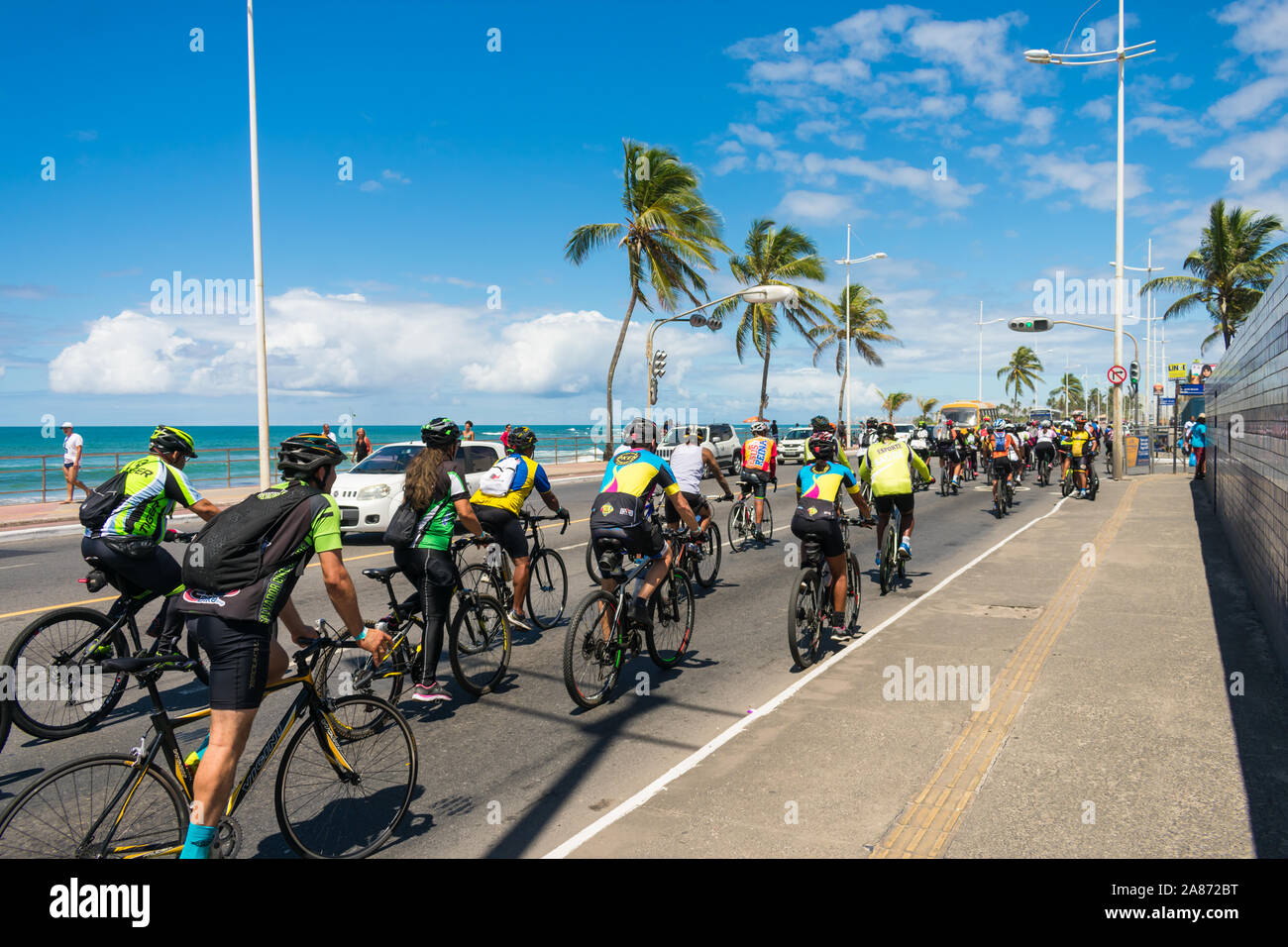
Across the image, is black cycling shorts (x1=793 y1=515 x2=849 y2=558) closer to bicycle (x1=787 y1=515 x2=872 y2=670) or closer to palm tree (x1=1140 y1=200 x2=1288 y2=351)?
bicycle (x1=787 y1=515 x2=872 y2=670)

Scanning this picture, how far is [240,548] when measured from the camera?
327cm

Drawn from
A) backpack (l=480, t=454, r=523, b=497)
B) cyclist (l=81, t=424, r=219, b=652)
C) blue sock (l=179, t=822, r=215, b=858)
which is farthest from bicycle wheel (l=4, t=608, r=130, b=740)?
backpack (l=480, t=454, r=523, b=497)

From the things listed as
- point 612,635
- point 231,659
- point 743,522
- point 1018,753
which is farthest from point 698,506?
point 231,659

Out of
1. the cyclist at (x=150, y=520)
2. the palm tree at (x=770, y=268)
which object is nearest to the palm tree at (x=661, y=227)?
the palm tree at (x=770, y=268)

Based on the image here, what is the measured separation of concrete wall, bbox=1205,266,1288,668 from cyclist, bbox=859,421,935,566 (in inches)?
131

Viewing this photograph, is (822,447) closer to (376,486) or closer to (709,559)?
(709,559)

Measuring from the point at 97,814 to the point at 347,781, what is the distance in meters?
1.08

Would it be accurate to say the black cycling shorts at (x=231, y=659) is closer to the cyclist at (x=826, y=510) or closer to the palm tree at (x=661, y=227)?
the cyclist at (x=826, y=510)

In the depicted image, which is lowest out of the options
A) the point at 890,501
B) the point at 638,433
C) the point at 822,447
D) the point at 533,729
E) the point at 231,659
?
the point at 533,729

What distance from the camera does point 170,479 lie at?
550 centimetres
